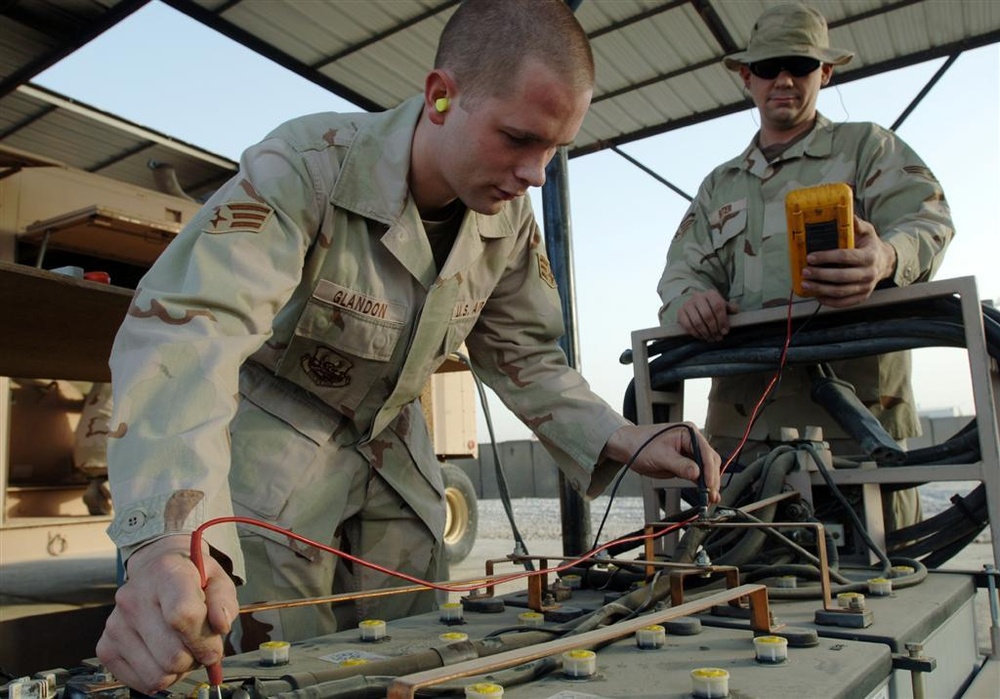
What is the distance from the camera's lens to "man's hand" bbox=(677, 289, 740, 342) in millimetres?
2014

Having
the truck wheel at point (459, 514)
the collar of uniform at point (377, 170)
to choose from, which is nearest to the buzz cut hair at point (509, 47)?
the collar of uniform at point (377, 170)

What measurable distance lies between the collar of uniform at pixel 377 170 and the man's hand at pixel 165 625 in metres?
0.79

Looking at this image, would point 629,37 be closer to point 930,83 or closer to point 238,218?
point 930,83

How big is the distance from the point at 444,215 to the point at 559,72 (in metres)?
0.45

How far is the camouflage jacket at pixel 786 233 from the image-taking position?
6.70 feet

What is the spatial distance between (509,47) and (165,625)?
1.00 m

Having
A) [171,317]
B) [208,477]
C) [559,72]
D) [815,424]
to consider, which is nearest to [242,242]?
[171,317]

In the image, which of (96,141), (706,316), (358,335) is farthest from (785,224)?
(96,141)

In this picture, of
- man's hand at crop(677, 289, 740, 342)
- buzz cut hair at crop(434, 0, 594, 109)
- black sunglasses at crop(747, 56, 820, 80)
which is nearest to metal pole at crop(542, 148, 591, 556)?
black sunglasses at crop(747, 56, 820, 80)

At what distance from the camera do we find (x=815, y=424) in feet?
6.94

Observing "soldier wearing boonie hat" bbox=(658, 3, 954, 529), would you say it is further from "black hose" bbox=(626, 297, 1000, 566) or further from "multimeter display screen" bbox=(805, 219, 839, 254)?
"multimeter display screen" bbox=(805, 219, 839, 254)

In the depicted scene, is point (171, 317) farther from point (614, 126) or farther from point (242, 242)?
point (614, 126)

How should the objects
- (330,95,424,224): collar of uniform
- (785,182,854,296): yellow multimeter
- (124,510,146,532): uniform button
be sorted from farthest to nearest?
(785,182,854,296): yellow multimeter < (330,95,424,224): collar of uniform < (124,510,146,532): uniform button

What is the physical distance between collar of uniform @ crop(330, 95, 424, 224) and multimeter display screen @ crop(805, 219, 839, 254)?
2.89 feet
